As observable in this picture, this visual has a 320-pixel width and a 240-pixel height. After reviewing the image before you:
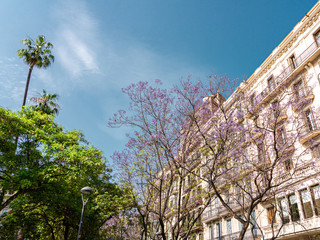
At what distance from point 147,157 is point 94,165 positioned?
4.95 m

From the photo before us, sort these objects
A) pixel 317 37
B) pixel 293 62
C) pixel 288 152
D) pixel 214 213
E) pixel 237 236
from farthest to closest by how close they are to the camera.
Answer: pixel 214 213
pixel 237 236
pixel 293 62
pixel 317 37
pixel 288 152

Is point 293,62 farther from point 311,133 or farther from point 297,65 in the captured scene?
point 311,133

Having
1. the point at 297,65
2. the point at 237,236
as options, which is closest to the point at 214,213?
the point at 237,236

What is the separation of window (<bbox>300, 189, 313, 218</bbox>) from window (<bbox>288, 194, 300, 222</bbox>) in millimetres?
598

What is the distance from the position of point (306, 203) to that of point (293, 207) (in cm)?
109

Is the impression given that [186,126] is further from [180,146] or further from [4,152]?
[4,152]

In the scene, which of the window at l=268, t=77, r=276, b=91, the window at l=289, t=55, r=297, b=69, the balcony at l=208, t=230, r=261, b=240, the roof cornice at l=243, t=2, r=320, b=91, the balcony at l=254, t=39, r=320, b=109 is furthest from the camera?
the window at l=268, t=77, r=276, b=91

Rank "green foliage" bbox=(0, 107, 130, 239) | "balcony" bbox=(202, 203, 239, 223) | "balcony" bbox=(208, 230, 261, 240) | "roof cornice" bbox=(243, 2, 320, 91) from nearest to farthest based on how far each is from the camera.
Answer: "green foliage" bbox=(0, 107, 130, 239), "roof cornice" bbox=(243, 2, 320, 91), "balcony" bbox=(208, 230, 261, 240), "balcony" bbox=(202, 203, 239, 223)

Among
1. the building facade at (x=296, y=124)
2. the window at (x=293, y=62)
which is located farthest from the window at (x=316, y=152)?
the window at (x=293, y=62)

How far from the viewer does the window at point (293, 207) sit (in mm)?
16531

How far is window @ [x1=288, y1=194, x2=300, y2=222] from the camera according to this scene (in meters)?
16.5

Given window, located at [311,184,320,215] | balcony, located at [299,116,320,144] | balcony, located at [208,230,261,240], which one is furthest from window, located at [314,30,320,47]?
balcony, located at [208,230,261,240]

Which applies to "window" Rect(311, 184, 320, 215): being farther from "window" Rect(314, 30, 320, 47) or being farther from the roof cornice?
the roof cornice

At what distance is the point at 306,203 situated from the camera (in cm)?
1611
